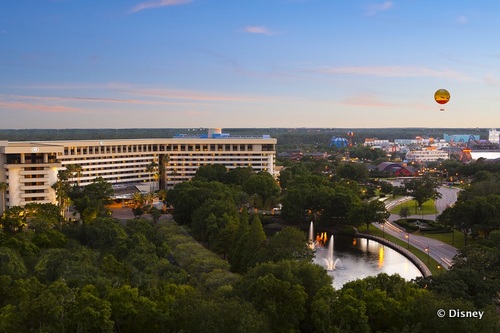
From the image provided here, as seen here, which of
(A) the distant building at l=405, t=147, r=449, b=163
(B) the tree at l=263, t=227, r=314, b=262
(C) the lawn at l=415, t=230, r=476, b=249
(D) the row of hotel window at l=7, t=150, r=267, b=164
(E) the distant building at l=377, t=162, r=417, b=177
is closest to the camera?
(B) the tree at l=263, t=227, r=314, b=262

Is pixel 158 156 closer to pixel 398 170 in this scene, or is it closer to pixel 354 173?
pixel 354 173

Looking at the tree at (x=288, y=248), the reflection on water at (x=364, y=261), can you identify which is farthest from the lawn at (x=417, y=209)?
the tree at (x=288, y=248)

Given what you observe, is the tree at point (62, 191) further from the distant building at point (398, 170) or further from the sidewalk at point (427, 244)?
the distant building at point (398, 170)

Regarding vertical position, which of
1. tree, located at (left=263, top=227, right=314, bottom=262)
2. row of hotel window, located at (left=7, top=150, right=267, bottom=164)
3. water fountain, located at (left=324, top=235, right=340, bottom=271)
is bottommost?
water fountain, located at (left=324, top=235, right=340, bottom=271)

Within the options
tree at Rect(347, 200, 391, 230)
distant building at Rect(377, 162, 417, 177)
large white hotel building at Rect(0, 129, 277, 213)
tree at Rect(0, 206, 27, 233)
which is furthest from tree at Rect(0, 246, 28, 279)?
distant building at Rect(377, 162, 417, 177)

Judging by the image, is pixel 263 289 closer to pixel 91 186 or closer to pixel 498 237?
pixel 498 237

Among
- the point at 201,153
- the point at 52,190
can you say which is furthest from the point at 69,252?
the point at 201,153

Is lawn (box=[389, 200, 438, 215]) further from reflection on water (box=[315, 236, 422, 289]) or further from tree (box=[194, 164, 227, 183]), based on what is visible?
tree (box=[194, 164, 227, 183])

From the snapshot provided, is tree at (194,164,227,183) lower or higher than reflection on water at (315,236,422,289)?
higher
